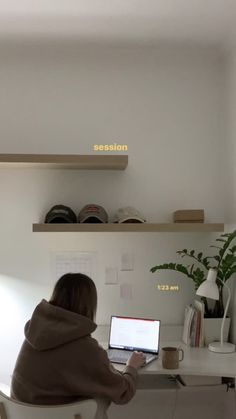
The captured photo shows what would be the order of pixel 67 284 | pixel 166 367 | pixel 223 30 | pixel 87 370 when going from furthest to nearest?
pixel 223 30
pixel 166 367
pixel 67 284
pixel 87 370

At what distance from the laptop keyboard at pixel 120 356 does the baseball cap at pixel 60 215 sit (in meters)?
0.75

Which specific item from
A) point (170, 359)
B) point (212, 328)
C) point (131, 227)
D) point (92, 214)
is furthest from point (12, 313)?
point (212, 328)

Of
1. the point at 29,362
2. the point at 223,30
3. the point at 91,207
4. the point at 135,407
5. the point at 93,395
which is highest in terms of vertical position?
the point at 223,30

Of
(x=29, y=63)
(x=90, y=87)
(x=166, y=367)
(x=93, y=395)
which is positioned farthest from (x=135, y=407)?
(x=29, y=63)

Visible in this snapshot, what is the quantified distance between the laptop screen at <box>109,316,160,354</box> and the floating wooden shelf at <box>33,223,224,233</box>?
0.50 m

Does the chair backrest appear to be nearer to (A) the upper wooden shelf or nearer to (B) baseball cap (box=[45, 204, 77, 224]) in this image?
(B) baseball cap (box=[45, 204, 77, 224])

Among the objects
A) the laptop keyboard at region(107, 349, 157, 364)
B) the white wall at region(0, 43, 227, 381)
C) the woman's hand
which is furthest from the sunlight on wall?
the woman's hand

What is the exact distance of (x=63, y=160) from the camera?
2713mm

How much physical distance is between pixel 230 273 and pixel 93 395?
3.83ft

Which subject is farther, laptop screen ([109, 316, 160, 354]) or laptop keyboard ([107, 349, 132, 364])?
laptop screen ([109, 316, 160, 354])

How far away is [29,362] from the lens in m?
1.88

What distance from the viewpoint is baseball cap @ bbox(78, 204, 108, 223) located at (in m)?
2.72

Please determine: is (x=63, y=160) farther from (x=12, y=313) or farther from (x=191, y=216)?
(x=12, y=313)

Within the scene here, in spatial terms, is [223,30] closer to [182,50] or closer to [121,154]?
[182,50]
